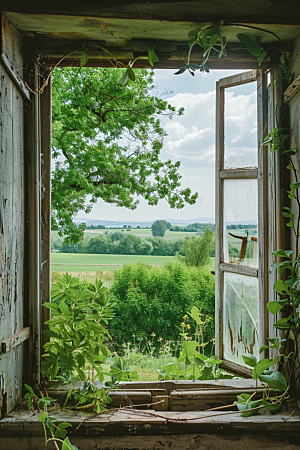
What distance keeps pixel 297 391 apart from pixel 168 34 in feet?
5.29

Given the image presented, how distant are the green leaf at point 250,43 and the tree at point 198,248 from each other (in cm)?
266

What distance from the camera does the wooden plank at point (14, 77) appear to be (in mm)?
1049

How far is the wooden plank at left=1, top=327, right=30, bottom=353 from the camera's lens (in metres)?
1.02

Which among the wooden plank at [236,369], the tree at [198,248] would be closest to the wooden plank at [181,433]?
the wooden plank at [236,369]

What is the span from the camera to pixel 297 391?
1207 mm

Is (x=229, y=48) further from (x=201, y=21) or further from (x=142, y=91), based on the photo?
(x=142, y=91)

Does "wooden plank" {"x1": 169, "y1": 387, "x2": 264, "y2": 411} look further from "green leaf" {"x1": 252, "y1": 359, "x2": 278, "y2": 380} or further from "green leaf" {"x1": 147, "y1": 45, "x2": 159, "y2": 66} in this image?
"green leaf" {"x1": 147, "y1": 45, "x2": 159, "y2": 66}

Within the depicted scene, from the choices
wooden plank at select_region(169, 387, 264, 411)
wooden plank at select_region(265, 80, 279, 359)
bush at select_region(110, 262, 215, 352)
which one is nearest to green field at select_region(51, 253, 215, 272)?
bush at select_region(110, 262, 215, 352)

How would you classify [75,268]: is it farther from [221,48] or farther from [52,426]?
[221,48]

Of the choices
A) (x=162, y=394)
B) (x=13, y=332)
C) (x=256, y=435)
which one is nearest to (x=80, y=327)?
(x=13, y=332)

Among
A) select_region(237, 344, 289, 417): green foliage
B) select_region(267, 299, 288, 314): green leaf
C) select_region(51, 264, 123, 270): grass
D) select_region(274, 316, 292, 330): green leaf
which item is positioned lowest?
select_region(237, 344, 289, 417): green foliage

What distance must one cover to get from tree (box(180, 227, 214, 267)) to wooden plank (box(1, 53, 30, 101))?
279 centimetres

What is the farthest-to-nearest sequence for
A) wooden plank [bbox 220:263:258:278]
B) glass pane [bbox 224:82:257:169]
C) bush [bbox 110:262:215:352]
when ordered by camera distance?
bush [bbox 110:262:215:352]
glass pane [bbox 224:82:257:169]
wooden plank [bbox 220:263:258:278]

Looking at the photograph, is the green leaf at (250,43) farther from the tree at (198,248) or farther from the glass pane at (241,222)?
the tree at (198,248)
